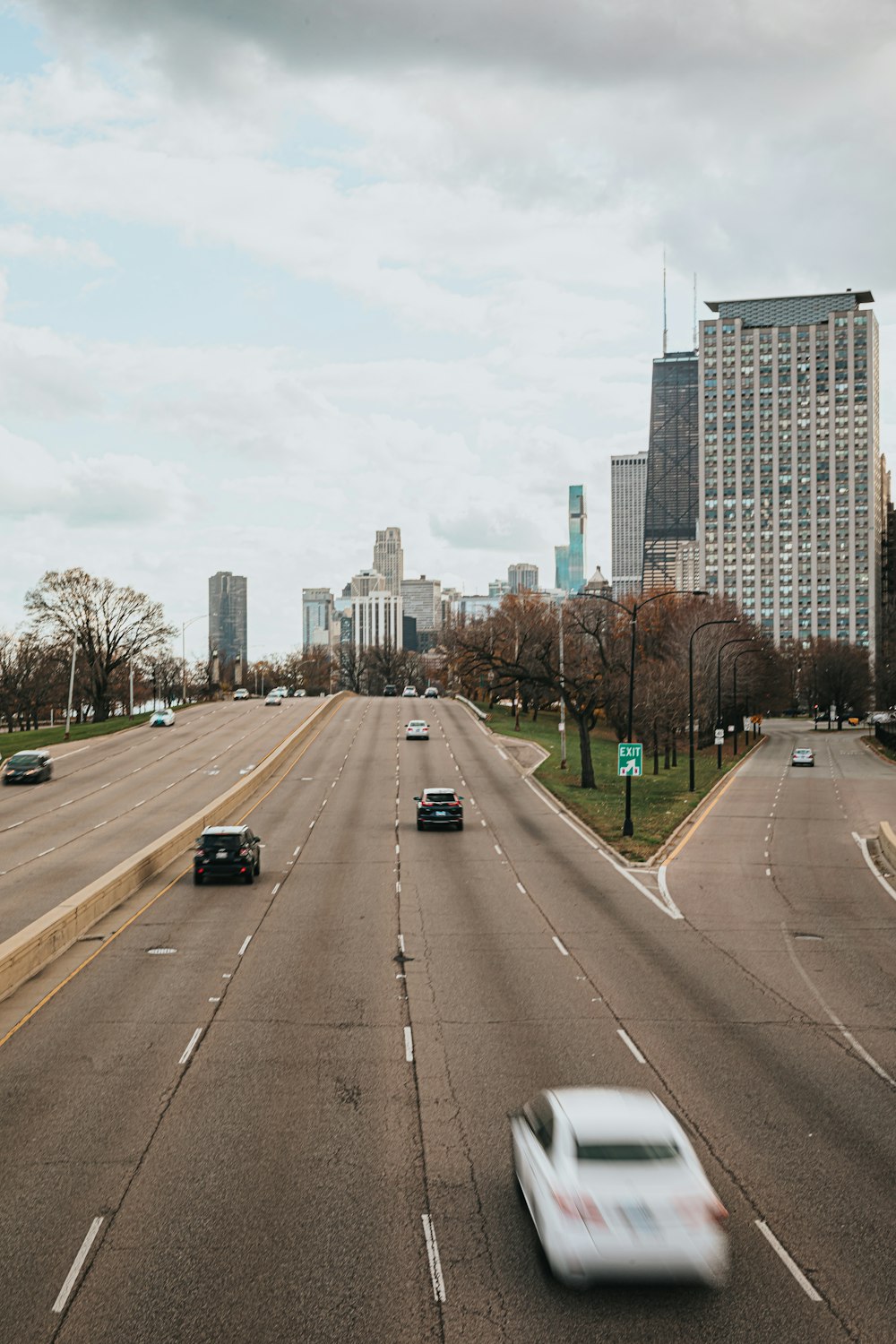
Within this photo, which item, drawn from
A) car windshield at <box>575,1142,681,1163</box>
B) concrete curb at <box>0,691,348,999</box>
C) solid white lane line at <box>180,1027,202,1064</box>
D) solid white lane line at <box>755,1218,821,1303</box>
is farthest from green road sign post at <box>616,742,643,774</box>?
car windshield at <box>575,1142,681,1163</box>

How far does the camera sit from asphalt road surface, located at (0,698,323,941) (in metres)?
29.9

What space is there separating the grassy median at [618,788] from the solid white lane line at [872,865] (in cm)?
644

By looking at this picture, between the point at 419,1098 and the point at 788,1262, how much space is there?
518 cm

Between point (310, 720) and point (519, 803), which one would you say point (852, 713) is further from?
point (519, 803)

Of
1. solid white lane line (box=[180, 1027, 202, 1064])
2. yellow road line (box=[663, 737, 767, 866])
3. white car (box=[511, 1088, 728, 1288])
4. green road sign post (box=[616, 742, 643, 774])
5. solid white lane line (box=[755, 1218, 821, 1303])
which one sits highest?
green road sign post (box=[616, 742, 643, 774])

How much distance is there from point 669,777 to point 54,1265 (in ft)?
190

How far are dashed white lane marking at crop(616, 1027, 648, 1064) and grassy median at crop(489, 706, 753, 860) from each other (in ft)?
60.4

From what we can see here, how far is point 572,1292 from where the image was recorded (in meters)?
8.77

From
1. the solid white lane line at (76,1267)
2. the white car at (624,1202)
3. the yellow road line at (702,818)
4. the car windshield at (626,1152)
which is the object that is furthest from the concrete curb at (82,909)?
the car windshield at (626,1152)

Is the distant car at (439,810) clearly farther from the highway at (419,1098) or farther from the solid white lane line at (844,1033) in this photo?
the solid white lane line at (844,1033)

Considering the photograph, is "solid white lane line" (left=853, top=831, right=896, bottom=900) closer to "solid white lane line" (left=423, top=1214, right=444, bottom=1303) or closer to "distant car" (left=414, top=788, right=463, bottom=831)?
"distant car" (left=414, top=788, right=463, bottom=831)

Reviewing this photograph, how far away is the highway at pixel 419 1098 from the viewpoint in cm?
866

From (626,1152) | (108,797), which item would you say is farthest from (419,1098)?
(108,797)

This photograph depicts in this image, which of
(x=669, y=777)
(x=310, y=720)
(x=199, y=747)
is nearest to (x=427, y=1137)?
(x=669, y=777)
